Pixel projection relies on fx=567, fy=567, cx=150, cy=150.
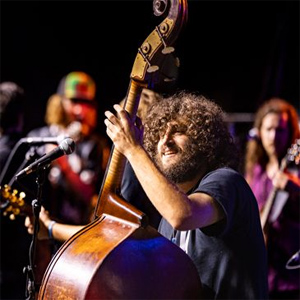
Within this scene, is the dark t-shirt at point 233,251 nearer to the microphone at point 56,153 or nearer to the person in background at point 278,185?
the microphone at point 56,153

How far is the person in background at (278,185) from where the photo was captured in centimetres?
395

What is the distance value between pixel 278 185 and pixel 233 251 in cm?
202

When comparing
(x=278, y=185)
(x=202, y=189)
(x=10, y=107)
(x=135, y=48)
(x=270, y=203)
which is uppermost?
(x=135, y=48)

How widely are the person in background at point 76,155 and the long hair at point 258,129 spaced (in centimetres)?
170

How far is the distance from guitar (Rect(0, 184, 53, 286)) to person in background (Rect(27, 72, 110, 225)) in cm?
159

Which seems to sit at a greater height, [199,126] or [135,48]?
[135,48]

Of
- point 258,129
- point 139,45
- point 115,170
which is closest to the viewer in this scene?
point 115,170

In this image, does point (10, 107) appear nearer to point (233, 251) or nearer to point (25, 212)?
point (25, 212)

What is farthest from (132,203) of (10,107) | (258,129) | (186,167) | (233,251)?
(258,129)

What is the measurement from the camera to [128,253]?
7.11 feet

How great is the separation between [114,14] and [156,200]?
5.49 metres

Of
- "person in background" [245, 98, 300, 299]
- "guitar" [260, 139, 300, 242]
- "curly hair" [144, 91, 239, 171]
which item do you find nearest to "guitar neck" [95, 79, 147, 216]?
"curly hair" [144, 91, 239, 171]

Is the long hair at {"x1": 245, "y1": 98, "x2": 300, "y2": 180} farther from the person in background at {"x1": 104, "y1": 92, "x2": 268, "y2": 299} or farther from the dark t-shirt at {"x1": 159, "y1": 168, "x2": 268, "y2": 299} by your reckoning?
the dark t-shirt at {"x1": 159, "y1": 168, "x2": 268, "y2": 299}

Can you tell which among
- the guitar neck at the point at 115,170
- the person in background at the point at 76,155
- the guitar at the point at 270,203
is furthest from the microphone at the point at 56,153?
the person in background at the point at 76,155
